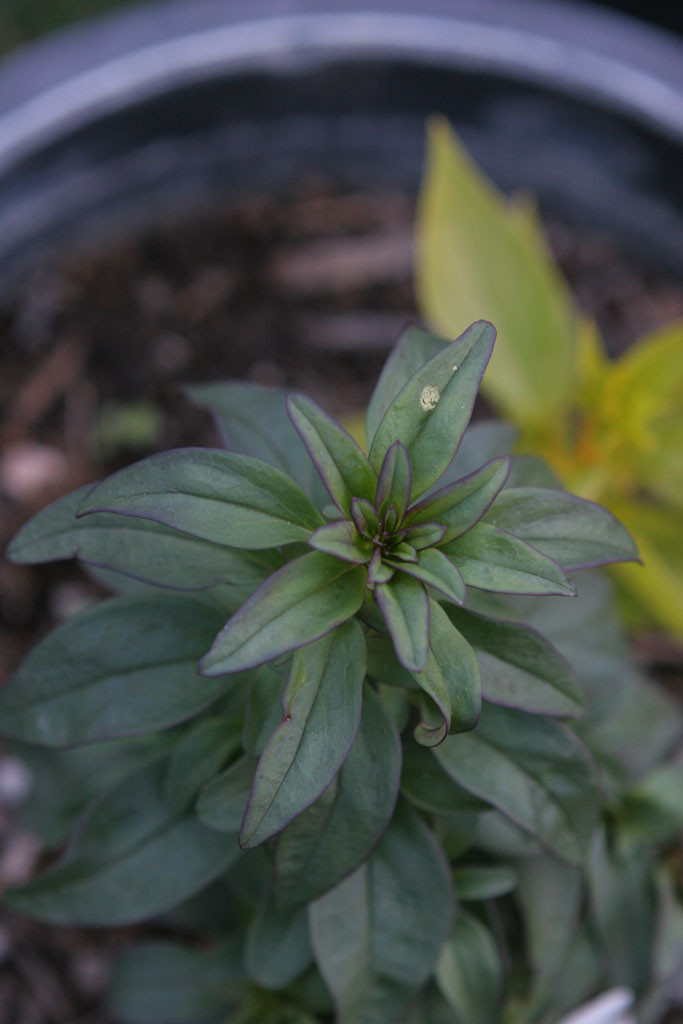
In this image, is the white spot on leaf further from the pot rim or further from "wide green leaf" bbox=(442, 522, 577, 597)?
the pot rim

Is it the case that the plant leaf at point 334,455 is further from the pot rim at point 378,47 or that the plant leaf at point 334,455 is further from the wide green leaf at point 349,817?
the pot rim at point 378,47

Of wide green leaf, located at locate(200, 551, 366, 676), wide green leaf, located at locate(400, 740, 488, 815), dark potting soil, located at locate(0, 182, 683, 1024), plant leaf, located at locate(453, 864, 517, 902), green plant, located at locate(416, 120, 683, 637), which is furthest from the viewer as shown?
dark potting soil, located at locate(0, 182, 683, 1024)

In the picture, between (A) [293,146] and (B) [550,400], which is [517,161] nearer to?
(A) [293,146]

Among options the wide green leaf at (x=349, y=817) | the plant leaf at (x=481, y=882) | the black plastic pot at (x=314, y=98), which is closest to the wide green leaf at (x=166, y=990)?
the plant leaf at (x=481, y=882)

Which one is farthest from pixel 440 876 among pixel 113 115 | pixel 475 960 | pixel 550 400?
pixel 113 115

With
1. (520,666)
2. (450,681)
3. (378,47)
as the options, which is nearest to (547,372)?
(378,47)

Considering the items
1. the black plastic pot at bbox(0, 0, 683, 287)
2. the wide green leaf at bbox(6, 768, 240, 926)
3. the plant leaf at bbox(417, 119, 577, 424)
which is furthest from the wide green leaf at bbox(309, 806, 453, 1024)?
the black plastic pot at bbox(0, 0, 683, 287)
